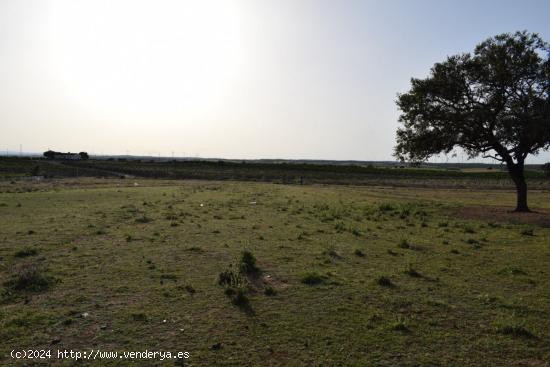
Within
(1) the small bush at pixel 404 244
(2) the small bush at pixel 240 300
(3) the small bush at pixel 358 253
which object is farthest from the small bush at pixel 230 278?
(1) the small bush at pixel 404 244

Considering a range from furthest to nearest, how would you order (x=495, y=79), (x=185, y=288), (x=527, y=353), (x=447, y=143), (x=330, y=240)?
(x=447, y=143)
(x=495, y=79)
(x=330, y=240)
(x=185, y=288)
(x=527, y=353)

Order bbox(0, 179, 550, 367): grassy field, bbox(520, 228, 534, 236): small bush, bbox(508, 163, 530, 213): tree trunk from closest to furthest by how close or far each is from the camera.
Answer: bbox(0, 179, 550, 367): grassy field → bbox(520, 228, 534, 236): small bush → bbox(508, 163, 530, 213): tree trunk

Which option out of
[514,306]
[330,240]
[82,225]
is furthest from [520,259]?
[82,225]

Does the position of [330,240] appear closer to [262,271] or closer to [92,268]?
[262,271]

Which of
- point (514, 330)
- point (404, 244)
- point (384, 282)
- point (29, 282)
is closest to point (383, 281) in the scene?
point (384, 282)

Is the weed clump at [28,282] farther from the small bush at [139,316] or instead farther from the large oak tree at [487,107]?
the large oak tree at [487,107]

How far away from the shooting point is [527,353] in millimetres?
6516

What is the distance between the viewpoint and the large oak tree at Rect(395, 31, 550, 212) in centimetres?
2508

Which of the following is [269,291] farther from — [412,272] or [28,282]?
[28,282]

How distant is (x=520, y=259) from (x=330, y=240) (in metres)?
6.78

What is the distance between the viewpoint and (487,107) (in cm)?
2673

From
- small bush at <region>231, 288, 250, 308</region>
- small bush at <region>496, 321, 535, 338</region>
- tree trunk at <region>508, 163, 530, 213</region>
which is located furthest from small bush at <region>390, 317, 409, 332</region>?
tree trunk at <region>508, 163, 530, 213</region>

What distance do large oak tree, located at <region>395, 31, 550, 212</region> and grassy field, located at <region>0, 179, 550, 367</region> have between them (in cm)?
954

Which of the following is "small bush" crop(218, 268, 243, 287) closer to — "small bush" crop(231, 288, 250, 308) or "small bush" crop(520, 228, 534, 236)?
"small bush" crop(231, 288, 250, 308)
